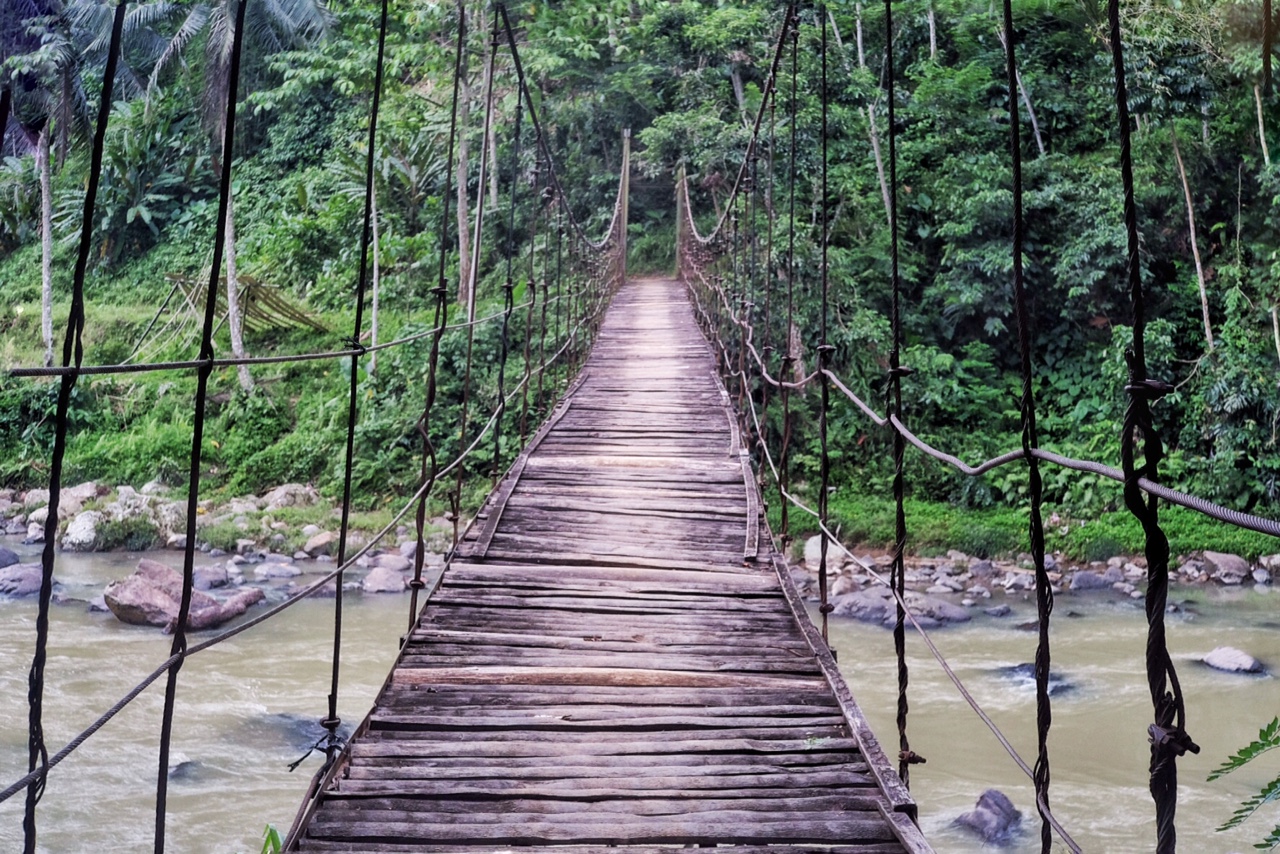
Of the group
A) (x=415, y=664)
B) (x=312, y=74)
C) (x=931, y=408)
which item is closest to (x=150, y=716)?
(x=415, y=664)

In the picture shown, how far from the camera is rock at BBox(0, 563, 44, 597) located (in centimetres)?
609

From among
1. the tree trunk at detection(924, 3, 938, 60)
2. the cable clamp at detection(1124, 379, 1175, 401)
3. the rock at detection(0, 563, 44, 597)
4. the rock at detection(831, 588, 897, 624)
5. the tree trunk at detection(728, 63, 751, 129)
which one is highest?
the tree trunk at detection(924, 3, 938, 60)

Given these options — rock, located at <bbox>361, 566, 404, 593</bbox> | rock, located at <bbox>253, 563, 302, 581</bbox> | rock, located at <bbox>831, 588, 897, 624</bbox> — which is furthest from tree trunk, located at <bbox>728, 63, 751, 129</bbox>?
rock, located at <bbox>253, 563, 302, 581</bbox>

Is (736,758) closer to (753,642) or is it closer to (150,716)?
(753,642)

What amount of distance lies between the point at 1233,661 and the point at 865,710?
1.91 m

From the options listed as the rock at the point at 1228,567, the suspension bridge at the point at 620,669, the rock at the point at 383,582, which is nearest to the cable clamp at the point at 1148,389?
the suspension bridge at the point at 620,669

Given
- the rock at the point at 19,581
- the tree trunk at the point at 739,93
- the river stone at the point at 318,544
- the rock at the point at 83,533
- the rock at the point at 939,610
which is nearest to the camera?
the rock at the point at 939,610

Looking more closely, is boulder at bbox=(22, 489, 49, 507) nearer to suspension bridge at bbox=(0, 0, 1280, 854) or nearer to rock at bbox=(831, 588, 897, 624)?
rock at bbox=(831, 588, 897, 624)

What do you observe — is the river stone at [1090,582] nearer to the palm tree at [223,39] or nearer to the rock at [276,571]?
the rock at [276,571]

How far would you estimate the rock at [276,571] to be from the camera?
258 inches

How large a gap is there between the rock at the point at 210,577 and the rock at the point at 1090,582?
17.7ft

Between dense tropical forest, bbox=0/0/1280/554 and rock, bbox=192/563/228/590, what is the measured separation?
1.58m

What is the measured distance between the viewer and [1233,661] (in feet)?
15.6

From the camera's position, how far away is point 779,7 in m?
9.14
